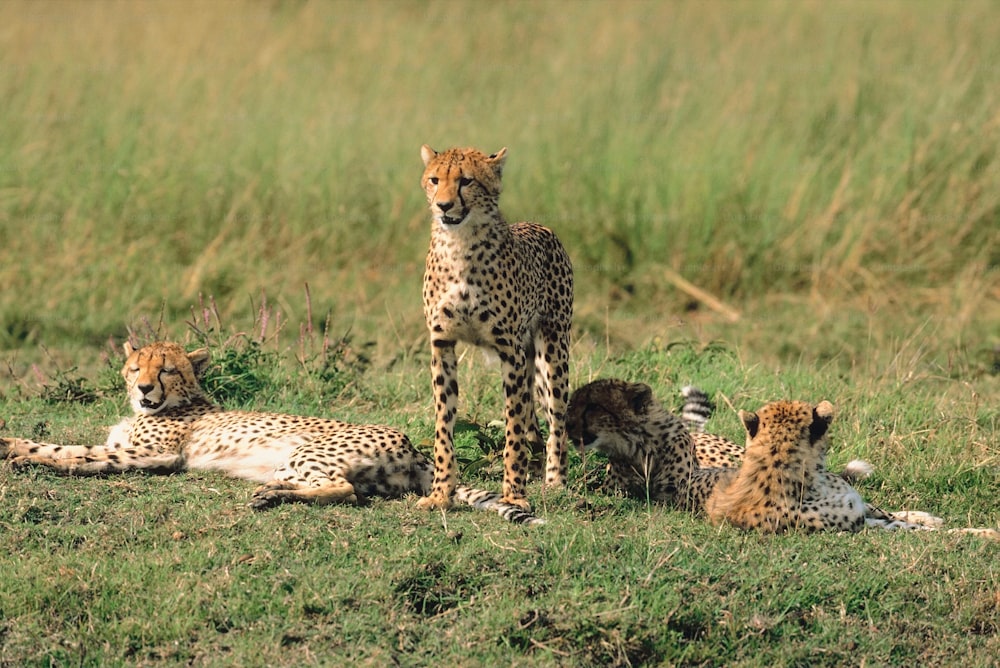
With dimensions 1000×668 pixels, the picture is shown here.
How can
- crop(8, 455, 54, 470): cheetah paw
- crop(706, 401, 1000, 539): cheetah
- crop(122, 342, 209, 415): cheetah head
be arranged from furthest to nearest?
crop(122, 342, 209, 415): cheetah head
crop(8, 455, 54, 470): cheetah paw
crop(706, 401, 1000, 539): cheetah

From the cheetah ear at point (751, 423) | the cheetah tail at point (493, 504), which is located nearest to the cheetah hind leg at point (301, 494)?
the cheetah tail at point (493, 504)

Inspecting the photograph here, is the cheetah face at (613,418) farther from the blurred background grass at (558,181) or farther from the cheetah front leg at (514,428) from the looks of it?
the blurred background grass at (558,181)

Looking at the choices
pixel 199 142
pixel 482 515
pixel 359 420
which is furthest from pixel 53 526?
pixel 199 142

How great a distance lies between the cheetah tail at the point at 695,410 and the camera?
606cm

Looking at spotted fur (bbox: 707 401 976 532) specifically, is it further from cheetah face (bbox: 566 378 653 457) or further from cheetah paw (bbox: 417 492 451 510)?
cheetah paw (bbox: 417 492 451 510)

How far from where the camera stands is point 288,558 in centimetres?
438

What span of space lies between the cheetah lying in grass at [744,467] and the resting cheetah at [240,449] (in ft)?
1.83

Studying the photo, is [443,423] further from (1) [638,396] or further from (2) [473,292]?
(1) [638,396]

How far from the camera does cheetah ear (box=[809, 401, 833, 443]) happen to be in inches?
191

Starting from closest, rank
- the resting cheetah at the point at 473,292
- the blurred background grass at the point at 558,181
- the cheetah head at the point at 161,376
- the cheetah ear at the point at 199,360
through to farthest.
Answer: the resting cheetah at the point at 473,292 < the cheetah head at the point at 161,376 < the cheetah ear at the point at 199,360 < the blurred background grass at the point at 558,181

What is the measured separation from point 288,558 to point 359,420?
1948 millimetres

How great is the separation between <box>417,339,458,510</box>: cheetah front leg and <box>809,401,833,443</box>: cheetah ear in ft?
3.93

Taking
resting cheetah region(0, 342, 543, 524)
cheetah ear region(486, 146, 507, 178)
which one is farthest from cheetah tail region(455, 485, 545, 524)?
cheetah ear region(486, 146, 507, 178)

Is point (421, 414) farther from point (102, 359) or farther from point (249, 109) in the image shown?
point (249, 109)
